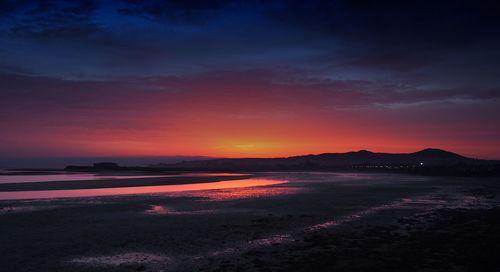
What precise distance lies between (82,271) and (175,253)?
3.02 metres

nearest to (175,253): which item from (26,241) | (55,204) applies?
(26,241)

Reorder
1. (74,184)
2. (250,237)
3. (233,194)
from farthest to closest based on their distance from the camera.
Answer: (74,184), (233,194), (250,237)

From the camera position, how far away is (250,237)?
16.8 m

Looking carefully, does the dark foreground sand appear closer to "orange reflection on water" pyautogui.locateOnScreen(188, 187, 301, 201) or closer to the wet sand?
"orange reflection on water" pyautogui.locateOnScreen(188, 187, 301, 201)

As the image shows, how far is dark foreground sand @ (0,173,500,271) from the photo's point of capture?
12578 mm

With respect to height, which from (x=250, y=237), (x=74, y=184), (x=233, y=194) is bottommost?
(x=250, y=237)

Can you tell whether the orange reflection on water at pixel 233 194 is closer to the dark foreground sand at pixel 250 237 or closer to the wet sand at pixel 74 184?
the dark foreground sand at pixel 250 237

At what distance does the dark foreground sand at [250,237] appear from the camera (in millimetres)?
12578

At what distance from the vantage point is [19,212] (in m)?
23.7

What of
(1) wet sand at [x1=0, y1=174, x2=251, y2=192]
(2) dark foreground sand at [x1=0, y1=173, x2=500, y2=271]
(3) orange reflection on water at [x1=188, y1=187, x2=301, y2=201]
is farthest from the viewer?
(1) wet sand at [x1=0, y1=174, x2=251, y2=192]

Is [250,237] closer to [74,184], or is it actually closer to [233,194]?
Answer: [233,194]

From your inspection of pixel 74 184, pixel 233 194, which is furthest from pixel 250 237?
pixel 74 184

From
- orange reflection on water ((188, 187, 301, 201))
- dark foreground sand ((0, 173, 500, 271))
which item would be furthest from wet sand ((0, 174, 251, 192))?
dark foreground sand ((0, 173, 500, 271))

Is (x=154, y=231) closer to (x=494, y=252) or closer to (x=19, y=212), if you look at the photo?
(x=19, y=212)
